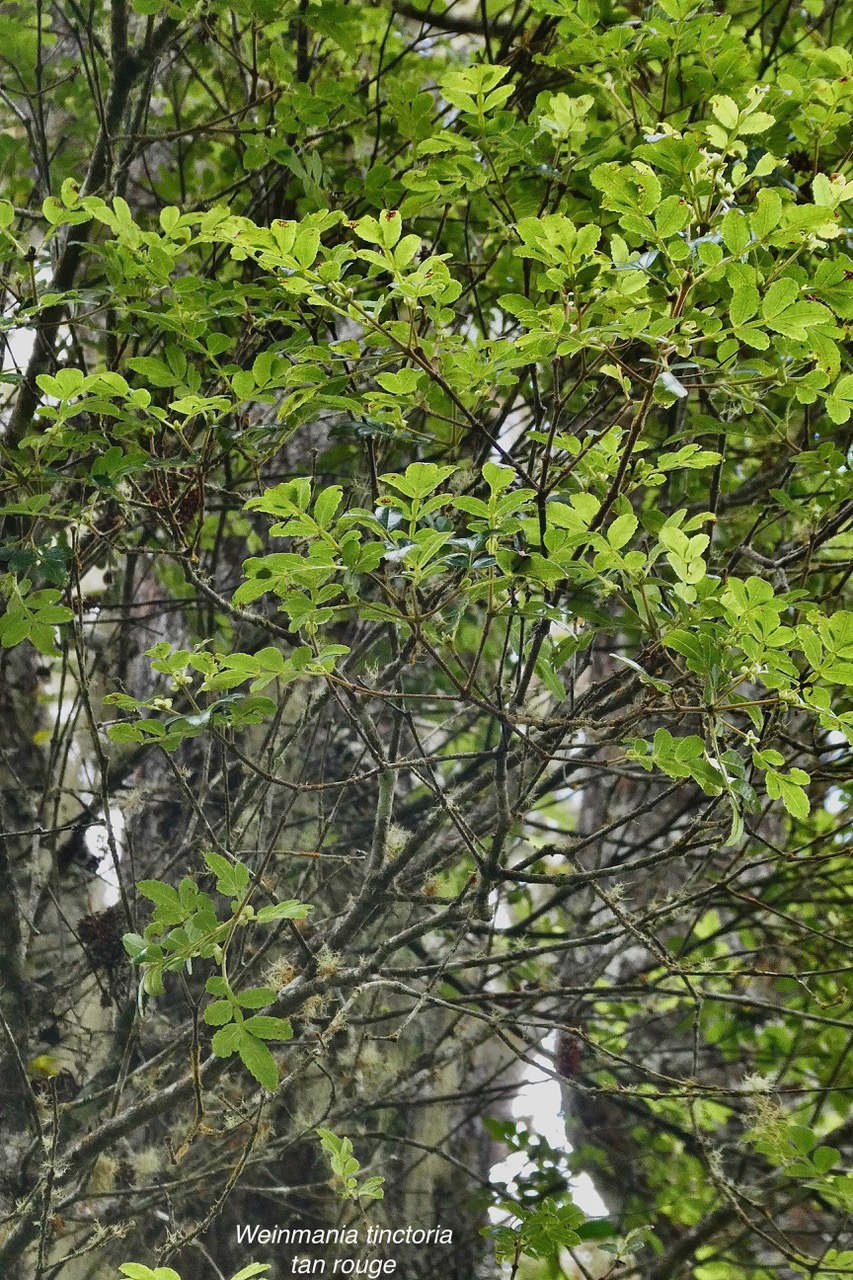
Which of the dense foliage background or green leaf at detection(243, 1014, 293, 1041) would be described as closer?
the dense foliage background

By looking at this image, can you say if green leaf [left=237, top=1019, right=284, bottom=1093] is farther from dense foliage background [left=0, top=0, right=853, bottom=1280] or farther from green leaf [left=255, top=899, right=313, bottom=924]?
green leaf [left=255, top=899, right=313, bottom=924]

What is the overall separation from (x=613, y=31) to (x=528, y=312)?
829 mm

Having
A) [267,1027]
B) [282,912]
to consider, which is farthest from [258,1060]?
[282,912]

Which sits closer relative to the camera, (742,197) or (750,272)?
(750,272)

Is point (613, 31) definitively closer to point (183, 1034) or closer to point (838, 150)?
point (838, 150)

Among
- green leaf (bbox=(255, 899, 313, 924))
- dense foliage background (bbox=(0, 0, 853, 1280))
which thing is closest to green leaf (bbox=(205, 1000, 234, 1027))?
dense foliage background (bbox=(0, 0, 853, 1280))

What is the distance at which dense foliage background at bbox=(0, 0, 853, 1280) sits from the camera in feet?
4.61

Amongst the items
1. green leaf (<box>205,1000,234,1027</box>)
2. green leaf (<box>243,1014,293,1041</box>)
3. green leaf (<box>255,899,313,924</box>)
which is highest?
green leaf (<box>255,899,313,924</box>)

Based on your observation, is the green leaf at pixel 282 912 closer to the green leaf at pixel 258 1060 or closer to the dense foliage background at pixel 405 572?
the dense foliage background at pixel 405 572

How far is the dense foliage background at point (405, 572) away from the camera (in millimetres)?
1405

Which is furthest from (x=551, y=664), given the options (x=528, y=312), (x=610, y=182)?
(x=610, y=182)

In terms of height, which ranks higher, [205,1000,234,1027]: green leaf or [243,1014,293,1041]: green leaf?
[205,1000,234,1027]: green leaf

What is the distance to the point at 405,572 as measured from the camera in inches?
53.3

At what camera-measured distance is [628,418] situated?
206 centimetres
